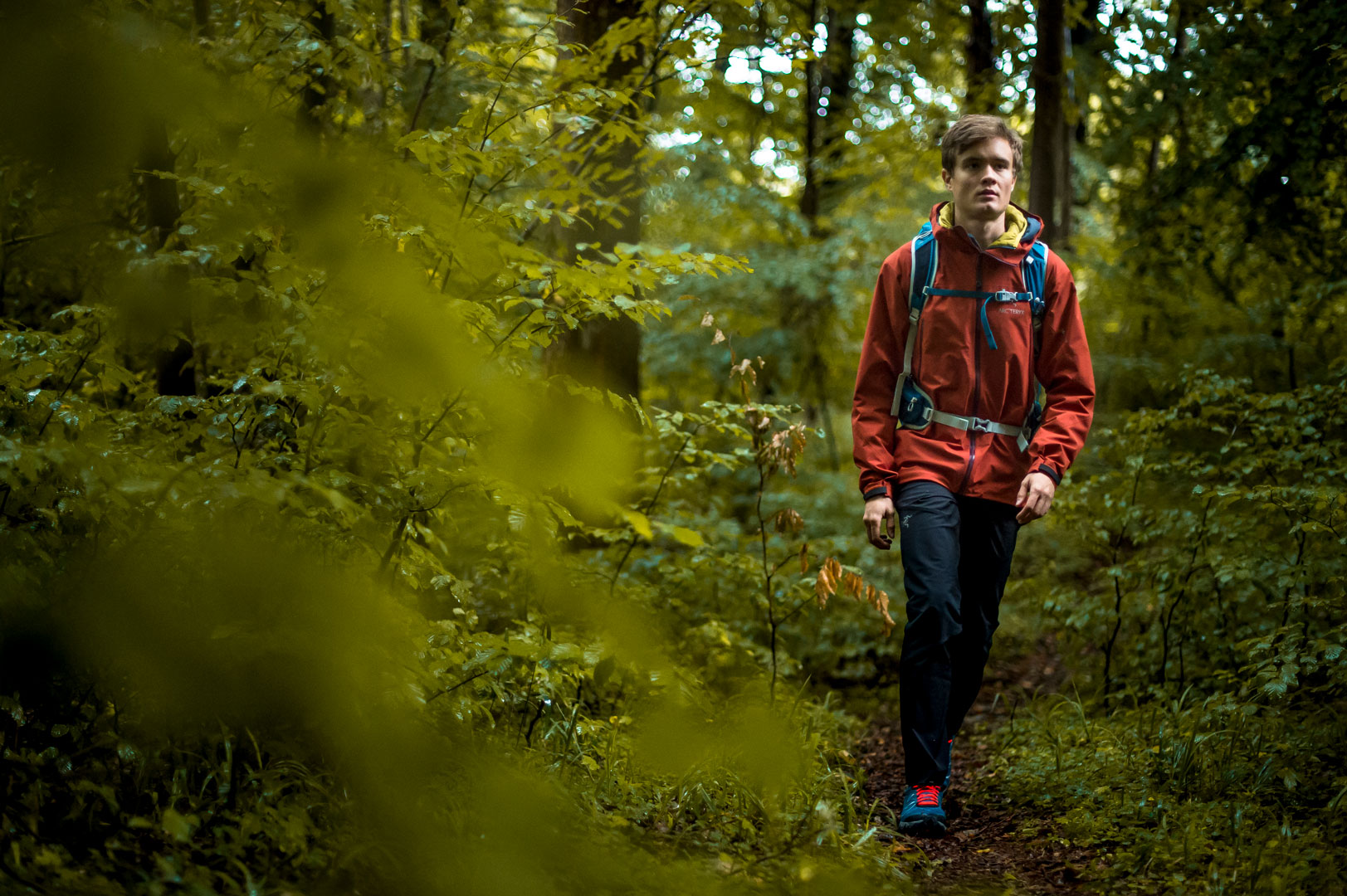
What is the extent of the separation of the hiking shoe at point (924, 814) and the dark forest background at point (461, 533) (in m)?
0.13

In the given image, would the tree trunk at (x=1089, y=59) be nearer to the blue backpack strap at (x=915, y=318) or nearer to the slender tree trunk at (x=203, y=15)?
the blue backpack strap at (x=915, y=318)

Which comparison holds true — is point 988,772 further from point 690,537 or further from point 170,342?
point 170,342

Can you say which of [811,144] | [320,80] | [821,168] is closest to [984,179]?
[320,80]

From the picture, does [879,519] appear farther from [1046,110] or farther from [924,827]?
[1046,110]

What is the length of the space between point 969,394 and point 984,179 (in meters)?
0.80

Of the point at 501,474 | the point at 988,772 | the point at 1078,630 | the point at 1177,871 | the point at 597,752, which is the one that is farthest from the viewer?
the point at 1078,630

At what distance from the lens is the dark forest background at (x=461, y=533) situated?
72.0 inches

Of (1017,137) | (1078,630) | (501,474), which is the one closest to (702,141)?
(1017,137)

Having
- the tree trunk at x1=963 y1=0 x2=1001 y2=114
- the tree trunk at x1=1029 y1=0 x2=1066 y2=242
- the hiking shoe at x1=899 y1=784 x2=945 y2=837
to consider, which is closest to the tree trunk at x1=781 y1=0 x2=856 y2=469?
the tree trunk at x1=963 y1=0 x2=1001 y2=114

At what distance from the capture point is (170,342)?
108 inches

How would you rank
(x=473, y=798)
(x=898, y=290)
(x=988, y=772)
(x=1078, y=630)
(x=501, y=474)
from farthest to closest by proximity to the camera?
(x=1078, y=630)
(x=988, y=772)
(x=898, y=290)
(x=473, y=798)
(x=501, y=474)

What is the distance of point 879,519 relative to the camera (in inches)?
130

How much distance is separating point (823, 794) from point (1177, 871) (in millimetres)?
1107

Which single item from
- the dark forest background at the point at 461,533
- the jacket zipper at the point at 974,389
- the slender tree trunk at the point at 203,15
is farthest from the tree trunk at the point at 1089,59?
the slender tree trunk at the point at 203,15
